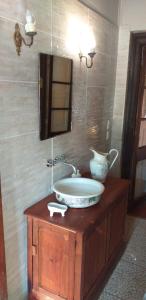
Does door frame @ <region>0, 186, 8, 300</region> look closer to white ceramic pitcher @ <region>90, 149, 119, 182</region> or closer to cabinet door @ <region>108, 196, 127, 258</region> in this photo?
cabinet door @ <region>108, 196, 127, 258</region>

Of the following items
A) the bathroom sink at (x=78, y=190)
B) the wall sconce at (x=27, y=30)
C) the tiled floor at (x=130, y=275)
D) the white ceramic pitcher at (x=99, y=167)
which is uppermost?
the wall sconce at (x=27, y=30)

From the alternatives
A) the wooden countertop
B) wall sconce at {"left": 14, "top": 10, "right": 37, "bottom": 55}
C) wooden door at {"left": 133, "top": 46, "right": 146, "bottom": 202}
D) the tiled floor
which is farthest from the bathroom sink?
wooden door at {"left": 133, "top": 46, "right": 146, "bottom": 202}

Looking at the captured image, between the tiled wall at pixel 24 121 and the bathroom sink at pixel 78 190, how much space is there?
0.11 meters

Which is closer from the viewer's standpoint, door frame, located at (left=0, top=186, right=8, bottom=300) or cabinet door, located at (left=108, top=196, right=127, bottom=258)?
door frame, located at (left=0, top=186, right=8, bottom=300)

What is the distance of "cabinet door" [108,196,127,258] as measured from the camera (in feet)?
6.18

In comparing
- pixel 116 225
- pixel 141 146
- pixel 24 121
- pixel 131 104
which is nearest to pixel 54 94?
pixel 24 121

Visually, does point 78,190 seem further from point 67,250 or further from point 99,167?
point 67,250

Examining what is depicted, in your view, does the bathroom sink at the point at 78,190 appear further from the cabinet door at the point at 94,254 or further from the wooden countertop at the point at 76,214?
the cabinet door at the point at 94,254

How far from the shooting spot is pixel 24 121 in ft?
4.94

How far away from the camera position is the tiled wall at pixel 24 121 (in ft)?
4.42

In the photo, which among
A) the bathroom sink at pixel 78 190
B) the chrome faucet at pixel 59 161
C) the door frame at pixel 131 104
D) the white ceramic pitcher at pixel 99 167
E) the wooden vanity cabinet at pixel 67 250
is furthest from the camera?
the door frame at pixel 131 104

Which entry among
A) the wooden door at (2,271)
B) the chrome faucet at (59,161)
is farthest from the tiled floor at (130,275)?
the chrome faucet at (59,161)

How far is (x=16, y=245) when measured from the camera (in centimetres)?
158

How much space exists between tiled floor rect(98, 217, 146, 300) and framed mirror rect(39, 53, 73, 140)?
45.7 inches
